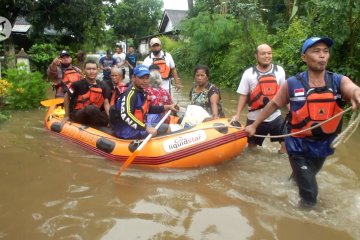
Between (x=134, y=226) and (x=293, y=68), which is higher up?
(x=293, y=68)

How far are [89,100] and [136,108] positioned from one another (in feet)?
4.90

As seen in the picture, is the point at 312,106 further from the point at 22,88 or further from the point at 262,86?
the point at 22,88

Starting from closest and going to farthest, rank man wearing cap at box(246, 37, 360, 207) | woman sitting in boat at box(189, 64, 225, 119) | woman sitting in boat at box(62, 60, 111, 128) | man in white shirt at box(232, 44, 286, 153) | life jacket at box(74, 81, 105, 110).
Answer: man wearing cap at box(246, 37, 360, 207) → man in white shirt at box(232, 44, 286, 153) → woman sitting in boat at box(189, 64, 225, 119) → woman sitting in boat at box(62, 60, 111, 128) → life jacket at box(74, 81, 105, 110)

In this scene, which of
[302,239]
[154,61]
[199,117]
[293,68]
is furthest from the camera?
[293,68]

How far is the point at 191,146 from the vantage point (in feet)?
15.9

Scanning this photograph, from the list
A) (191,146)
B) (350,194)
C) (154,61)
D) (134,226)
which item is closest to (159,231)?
(134,226)

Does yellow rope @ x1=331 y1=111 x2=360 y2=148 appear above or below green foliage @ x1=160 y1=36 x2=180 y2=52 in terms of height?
below

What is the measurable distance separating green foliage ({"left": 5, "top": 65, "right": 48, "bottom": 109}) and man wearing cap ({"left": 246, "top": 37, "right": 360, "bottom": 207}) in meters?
6.49

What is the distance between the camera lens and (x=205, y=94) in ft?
18.1

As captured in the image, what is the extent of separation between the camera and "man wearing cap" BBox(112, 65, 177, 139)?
194 inches

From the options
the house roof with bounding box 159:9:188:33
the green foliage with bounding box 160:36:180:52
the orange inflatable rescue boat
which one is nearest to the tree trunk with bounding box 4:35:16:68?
the orange inflatable rescue boat

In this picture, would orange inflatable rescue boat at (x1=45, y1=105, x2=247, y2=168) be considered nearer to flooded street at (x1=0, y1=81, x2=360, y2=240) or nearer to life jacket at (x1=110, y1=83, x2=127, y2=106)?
flooded street at (x1=0, y1=81, x2=360, y2=240)

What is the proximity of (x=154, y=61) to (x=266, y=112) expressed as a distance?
3869 millimetres

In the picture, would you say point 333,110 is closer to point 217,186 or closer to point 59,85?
point 217,186
